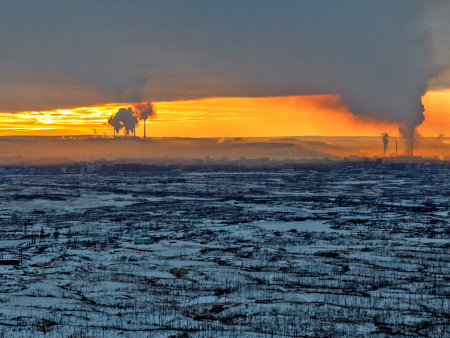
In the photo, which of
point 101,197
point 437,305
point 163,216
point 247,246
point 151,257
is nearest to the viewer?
point 437,305

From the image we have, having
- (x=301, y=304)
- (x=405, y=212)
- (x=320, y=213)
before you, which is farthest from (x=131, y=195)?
(x=301, y=304)

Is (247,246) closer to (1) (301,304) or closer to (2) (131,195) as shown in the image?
(1) (301,304)

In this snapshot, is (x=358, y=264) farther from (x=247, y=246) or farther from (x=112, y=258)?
(x=112, y=258)

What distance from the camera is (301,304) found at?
2352cm

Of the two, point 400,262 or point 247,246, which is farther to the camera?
point 247,246

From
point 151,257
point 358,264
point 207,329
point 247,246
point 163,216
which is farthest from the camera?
point 163,216

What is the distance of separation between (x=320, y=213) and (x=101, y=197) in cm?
3502

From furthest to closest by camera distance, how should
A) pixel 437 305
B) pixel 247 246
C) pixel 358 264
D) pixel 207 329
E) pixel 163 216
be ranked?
pixel 163 216
pixel 247 246
pixel 358 264
pixel 437 305
pixel 207 329

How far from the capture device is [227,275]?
29.0 metres

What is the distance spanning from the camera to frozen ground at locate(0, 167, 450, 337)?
21078mm

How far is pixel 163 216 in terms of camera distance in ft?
191

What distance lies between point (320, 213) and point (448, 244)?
22376mm

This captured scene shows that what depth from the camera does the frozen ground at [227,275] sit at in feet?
69.2

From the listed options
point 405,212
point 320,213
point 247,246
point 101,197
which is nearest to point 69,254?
point 247,246
